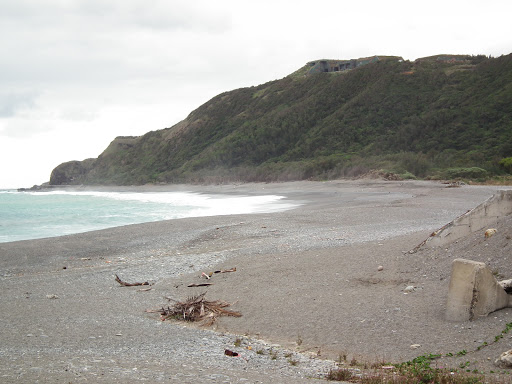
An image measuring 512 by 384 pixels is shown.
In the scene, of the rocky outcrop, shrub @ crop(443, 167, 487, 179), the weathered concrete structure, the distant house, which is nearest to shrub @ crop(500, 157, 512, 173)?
shrub @ crop(443, 167, 487, 179)

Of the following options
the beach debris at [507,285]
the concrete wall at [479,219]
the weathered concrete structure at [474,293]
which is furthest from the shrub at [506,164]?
the weathered concrete structure at [474,293]

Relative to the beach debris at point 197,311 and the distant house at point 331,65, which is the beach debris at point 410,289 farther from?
the distant house at point 331,65

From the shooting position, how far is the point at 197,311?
7090mm

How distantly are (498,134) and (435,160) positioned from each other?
226 inches

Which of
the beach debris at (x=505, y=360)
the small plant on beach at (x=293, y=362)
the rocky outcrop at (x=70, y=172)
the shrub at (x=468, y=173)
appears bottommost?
the small plant on beach at (x=293, y=362)

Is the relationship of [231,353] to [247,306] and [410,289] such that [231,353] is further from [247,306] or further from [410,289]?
[410,289]

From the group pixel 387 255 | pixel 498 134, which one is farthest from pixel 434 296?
pixel 498 134

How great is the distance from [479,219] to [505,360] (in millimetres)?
4703

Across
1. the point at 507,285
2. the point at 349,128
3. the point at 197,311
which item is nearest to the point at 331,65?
the point at 349,128

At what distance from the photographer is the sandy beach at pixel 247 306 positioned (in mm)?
4930

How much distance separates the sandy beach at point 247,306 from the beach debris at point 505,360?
96 mm

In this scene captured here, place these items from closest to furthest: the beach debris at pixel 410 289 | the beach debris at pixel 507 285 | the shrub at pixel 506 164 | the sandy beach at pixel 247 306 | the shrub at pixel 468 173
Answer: the sandy beach at pixel 247 306 → the beach debris at pixel 507 285 → the beach debris at pixel 410 289 → the shrub at pixel 468 173 → the shrub at pixel 506 164

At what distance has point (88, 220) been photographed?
978 inches

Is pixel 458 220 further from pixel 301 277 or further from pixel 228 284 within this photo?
pixel 228 284
